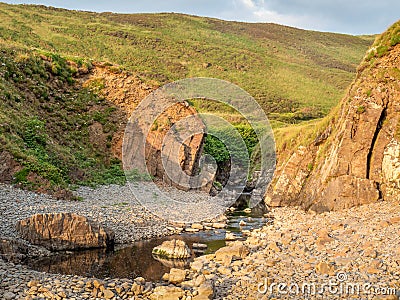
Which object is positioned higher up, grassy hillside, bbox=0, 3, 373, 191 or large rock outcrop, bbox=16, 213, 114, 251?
grassy hillside, bbox=0, 3, 373, 191

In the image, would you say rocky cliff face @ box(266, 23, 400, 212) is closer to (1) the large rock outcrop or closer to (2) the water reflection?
(2) the water reflection

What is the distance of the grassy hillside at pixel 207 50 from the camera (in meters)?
78.2

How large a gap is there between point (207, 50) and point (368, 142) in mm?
79512

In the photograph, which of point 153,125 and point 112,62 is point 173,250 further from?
point 112,62

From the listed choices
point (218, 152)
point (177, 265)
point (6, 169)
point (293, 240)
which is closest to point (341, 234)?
point (293, 240)

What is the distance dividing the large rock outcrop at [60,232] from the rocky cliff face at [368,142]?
1243 cm

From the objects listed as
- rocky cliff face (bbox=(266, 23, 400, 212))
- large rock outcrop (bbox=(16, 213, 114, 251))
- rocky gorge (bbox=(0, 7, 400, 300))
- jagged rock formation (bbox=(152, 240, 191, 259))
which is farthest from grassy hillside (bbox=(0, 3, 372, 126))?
large rock outcrop (bbox=(16, 213, 114, 251))

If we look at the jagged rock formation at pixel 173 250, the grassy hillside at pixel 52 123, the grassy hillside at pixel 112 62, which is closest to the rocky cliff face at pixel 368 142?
the jagged rock formation at pixel 173 250

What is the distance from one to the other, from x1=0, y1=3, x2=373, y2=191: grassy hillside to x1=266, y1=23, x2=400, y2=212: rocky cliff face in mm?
12702

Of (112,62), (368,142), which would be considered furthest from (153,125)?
(112,62)

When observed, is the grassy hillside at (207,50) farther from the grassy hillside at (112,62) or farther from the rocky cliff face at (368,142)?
the rocky cliff face at (368,142)

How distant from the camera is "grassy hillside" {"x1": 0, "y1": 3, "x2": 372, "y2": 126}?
7825cm

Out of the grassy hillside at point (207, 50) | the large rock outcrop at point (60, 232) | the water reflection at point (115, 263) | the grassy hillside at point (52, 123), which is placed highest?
the grassy hillside at point (207, 50)

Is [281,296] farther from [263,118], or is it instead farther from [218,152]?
[263,118]
